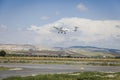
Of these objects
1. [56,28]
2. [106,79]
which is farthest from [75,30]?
[106,79]

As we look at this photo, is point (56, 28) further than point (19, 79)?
Yes

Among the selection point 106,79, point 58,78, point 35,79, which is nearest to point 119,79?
point 106,79

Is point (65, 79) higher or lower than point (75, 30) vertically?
lower

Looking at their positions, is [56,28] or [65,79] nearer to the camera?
[65,79]

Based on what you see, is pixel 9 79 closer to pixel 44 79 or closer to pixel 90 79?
pixel 44 79

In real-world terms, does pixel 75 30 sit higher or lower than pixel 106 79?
higher

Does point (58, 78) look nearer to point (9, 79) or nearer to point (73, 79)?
point (73, 79)

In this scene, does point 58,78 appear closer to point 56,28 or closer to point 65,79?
point 65,79

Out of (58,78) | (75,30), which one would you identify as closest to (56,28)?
(75,30)
